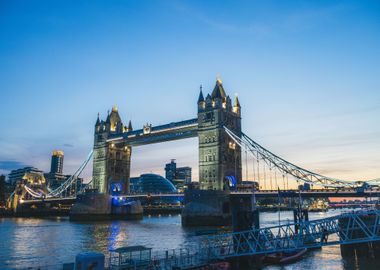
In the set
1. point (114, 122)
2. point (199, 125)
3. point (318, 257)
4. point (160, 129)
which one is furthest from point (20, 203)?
point (318, 257)

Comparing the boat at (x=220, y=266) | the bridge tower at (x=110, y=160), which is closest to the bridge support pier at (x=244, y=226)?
the boat at (x=220, y=266)

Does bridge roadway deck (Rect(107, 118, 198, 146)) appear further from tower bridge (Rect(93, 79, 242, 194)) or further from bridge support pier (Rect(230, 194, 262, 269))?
bridge support pier (Rect(230, 194, 262, 269))

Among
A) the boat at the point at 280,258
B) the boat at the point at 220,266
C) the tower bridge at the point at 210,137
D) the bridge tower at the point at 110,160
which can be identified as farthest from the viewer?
the bridge tower at the point at 110,160

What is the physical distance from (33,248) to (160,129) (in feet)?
192

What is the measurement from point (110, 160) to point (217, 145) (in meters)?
48.2

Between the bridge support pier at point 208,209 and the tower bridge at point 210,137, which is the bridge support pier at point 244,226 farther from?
the tower bridge at point 210,137

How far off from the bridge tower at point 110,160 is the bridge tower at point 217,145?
129 ft

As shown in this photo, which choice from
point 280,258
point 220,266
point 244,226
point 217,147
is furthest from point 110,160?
point 220,266

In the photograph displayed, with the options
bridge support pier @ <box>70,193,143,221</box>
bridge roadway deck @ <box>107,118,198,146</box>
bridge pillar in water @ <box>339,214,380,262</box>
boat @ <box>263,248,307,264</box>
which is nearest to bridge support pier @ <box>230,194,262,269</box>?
boat @ <box>263,248,307,264</box>

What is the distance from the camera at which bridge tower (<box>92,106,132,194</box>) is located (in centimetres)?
11631

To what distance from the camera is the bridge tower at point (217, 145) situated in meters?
84.4

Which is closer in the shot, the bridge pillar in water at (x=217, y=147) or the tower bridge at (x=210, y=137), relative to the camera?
the bridge pillar in water at (x=217, y=147)

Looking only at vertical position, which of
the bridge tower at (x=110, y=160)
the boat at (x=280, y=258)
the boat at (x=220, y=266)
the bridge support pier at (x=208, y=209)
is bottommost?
the boat at (x=280, y=258)

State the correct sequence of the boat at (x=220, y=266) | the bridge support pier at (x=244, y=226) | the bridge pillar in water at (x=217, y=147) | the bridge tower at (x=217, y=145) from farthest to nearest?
1. the bridge tower at (x=217, y=145)
2. the bridge pillar in water at (x=217, y=147)
3. the bridge support pier at (x=244, y=226)
4. the boat at (x=220, y=266)
